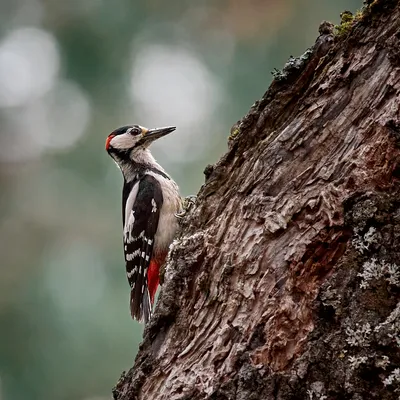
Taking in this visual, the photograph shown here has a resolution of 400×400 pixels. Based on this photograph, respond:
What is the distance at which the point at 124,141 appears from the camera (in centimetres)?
468

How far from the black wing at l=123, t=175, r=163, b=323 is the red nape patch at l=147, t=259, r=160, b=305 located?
0.04 m

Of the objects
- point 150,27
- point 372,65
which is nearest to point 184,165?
point 150,27

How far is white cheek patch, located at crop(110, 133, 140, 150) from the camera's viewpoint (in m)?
4.64

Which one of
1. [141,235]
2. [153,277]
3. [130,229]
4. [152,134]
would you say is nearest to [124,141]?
[152,134]

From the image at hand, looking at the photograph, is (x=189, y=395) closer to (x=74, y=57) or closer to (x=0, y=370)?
(x=0, y=370)

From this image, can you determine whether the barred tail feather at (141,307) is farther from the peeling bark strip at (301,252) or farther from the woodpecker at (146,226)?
the peeling bark strip at (301,252)

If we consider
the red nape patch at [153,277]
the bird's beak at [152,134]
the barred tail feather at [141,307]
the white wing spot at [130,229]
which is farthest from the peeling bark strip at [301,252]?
the bird's beak at [152,134]

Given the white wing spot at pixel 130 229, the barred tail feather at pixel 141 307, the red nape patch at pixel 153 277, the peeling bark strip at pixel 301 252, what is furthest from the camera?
the white wing spot at pixel 130 229

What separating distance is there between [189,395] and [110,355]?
323 centimetres

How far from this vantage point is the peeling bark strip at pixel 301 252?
1.72m

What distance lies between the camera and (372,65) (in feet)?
6.51

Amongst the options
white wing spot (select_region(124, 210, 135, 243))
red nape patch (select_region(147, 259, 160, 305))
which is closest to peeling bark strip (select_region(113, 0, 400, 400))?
red nape patch (select_region(147, 259, 160, 305))

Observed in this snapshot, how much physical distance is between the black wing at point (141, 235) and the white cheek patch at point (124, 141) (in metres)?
0.44

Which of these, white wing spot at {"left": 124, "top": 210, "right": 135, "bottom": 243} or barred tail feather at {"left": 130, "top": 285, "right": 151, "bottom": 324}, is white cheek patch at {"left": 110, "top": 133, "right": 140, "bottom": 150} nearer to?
white wing spot at {"left": 124, "top": 210, "right": 135, "bottom": 243}
